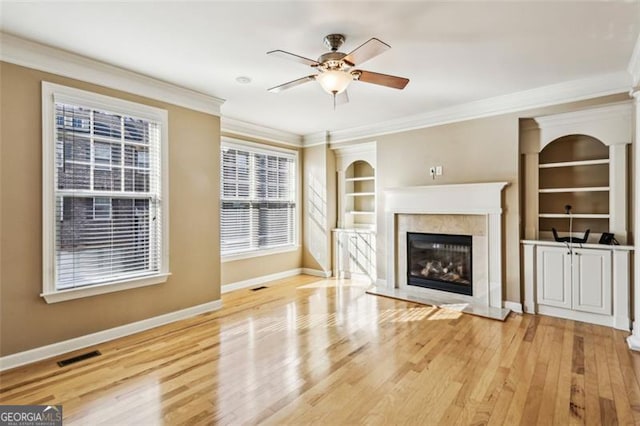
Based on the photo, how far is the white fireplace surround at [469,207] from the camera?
407 centimetres

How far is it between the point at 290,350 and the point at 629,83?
14.3ft

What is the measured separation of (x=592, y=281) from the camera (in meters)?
3.57

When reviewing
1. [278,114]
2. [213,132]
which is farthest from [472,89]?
[213,132]

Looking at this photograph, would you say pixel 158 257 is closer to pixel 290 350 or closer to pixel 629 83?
pixel 290 350

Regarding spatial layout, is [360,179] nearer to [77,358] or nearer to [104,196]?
[104,196]

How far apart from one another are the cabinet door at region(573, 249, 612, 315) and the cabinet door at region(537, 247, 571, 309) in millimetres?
73

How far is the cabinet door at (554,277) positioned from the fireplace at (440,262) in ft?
2.58

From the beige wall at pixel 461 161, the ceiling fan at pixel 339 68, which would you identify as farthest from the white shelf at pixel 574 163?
the ceiling fan at pixel 339 68

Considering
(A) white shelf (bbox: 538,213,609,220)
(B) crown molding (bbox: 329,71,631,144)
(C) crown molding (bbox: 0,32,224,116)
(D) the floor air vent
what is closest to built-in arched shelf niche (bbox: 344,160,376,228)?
(B) crown molding (bbox: 329,71,631,144)

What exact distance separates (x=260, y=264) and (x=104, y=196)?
110 inches

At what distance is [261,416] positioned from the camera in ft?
6.68

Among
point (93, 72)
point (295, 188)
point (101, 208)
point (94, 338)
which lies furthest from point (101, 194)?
point (295, 188)

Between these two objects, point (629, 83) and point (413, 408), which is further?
point (629, 83)

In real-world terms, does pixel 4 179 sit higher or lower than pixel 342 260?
higher
